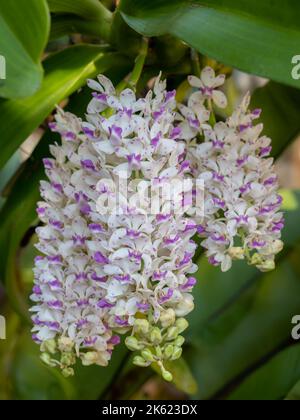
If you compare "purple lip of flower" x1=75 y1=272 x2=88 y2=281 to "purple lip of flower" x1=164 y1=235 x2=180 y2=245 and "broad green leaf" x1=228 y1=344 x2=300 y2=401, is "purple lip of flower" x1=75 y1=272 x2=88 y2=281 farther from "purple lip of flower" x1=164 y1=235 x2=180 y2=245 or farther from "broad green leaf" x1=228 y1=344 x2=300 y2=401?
"broad green leaf" x1=228 y1=344 x2=300 y2=401

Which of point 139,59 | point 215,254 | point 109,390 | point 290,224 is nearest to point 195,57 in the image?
point 139,59

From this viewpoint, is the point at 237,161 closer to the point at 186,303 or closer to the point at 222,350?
the point at 186,303

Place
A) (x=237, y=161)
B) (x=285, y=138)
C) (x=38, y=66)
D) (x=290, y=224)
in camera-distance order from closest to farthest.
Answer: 1. (x=38, y=66)
2. (x=237, y=161)
3. (x=285, y=138)
4. (x=290, y=224)

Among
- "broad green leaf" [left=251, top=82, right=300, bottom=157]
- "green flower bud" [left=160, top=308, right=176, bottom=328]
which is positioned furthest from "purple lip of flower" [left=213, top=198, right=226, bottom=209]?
"broad green leaf" [left=251, top=82, right=300, bottom=157]

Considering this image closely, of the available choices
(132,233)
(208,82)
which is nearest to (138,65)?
(208,82)

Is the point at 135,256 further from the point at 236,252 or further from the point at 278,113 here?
the point at 278,113

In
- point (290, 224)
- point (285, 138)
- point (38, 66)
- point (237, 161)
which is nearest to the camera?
point (38, 66)

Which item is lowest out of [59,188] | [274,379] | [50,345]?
[274,379]
